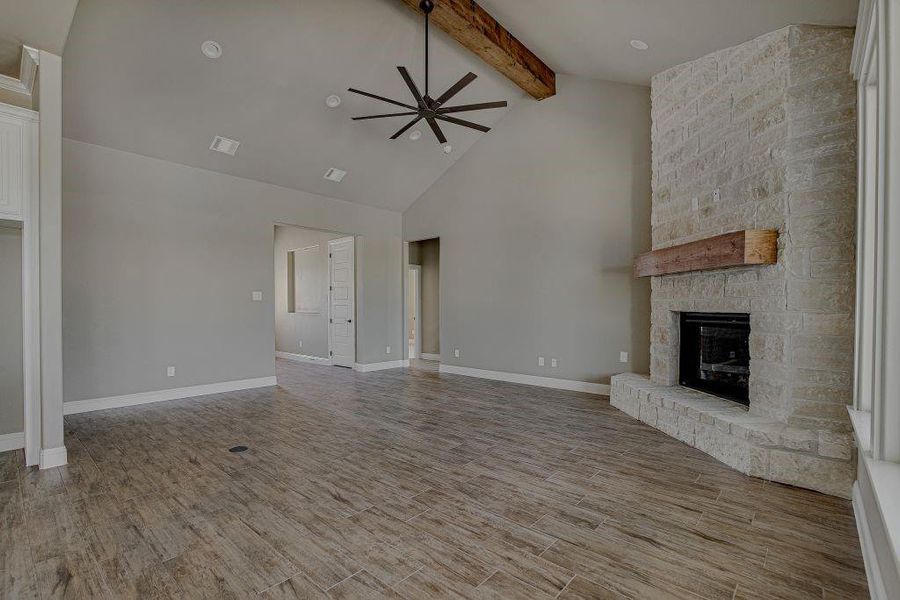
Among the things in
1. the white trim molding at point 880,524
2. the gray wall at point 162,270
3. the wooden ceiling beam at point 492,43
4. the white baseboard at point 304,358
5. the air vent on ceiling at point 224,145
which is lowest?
the white baseboard at point 304,358

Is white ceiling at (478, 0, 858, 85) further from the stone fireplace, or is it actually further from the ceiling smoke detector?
the stone fireplace

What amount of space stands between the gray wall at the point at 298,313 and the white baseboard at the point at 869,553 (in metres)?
7.17

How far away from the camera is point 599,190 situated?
18.2ft

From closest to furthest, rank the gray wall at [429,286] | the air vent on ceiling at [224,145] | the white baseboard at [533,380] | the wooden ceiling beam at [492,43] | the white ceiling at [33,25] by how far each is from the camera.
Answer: the white ceiling at [33,25] → the wooden ceiling beam at [492,43] → the air vent on ceiling at [224,145] → the white baseboard at [533,380] → the gray wall at [429,286]

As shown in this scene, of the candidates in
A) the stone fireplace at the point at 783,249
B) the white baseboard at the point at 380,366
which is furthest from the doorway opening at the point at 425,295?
the stone fireplace at the point at 783,249

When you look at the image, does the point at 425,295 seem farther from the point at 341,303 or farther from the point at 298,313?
the point at 298,313

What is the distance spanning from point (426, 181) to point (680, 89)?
13.9 ft

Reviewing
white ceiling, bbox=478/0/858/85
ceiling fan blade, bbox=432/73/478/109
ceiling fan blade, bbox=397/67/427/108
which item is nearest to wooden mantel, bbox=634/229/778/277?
white ceiling, bbox=478/0/858/85

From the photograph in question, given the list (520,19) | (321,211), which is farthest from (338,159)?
(520,19)

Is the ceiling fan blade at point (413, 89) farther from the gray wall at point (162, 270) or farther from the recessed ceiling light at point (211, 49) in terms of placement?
the gray wall at point (162, 270)

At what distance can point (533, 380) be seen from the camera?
615 cm

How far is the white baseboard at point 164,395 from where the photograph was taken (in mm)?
4723

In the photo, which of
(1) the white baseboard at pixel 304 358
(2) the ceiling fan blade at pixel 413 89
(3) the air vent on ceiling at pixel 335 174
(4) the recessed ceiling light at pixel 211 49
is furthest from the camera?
(1) the white baseboard at pixel 304 358

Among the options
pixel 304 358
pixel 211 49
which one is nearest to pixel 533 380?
pixel 304 358
